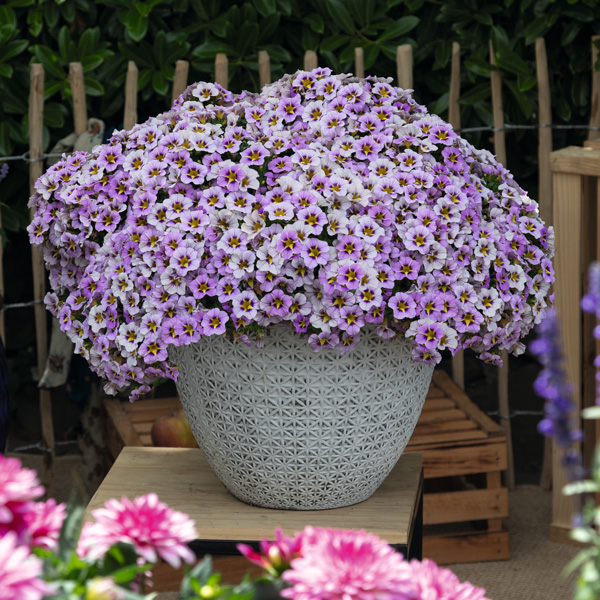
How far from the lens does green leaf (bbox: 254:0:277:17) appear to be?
260 cm

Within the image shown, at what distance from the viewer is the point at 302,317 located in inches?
53.0

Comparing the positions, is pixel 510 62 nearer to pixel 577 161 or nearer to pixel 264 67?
pixel 577 161

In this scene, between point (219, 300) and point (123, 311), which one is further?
point (123, 311)

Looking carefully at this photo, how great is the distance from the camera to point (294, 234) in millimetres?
1318

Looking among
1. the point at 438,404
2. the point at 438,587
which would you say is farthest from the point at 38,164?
the point at 438,587

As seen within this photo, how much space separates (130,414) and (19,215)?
26.4 inches

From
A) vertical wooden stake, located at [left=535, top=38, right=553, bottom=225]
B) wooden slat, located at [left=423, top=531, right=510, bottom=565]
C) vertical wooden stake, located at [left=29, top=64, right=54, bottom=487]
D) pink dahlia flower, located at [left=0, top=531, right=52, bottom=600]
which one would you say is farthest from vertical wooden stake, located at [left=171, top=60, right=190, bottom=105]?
pink dahlia flower, located at [left=0, top=531, right=52, bottom=600]

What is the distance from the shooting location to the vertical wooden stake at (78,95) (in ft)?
7.98

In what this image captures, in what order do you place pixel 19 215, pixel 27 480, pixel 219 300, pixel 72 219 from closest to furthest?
pixel 27 480 < pixel 219 300 < pixel 72 219 < pixel 19 215

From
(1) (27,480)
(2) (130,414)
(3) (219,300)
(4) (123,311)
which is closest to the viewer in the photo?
(1) (27,480)

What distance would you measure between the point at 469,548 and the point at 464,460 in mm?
231

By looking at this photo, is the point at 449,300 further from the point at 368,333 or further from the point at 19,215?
the point at 19,215

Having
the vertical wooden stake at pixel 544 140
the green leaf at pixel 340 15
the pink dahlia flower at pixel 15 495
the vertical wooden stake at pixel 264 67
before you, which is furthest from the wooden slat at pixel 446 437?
the pink dahlia flower at pixel 15 495

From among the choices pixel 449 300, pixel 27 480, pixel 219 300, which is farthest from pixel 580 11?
pixel 27 480
